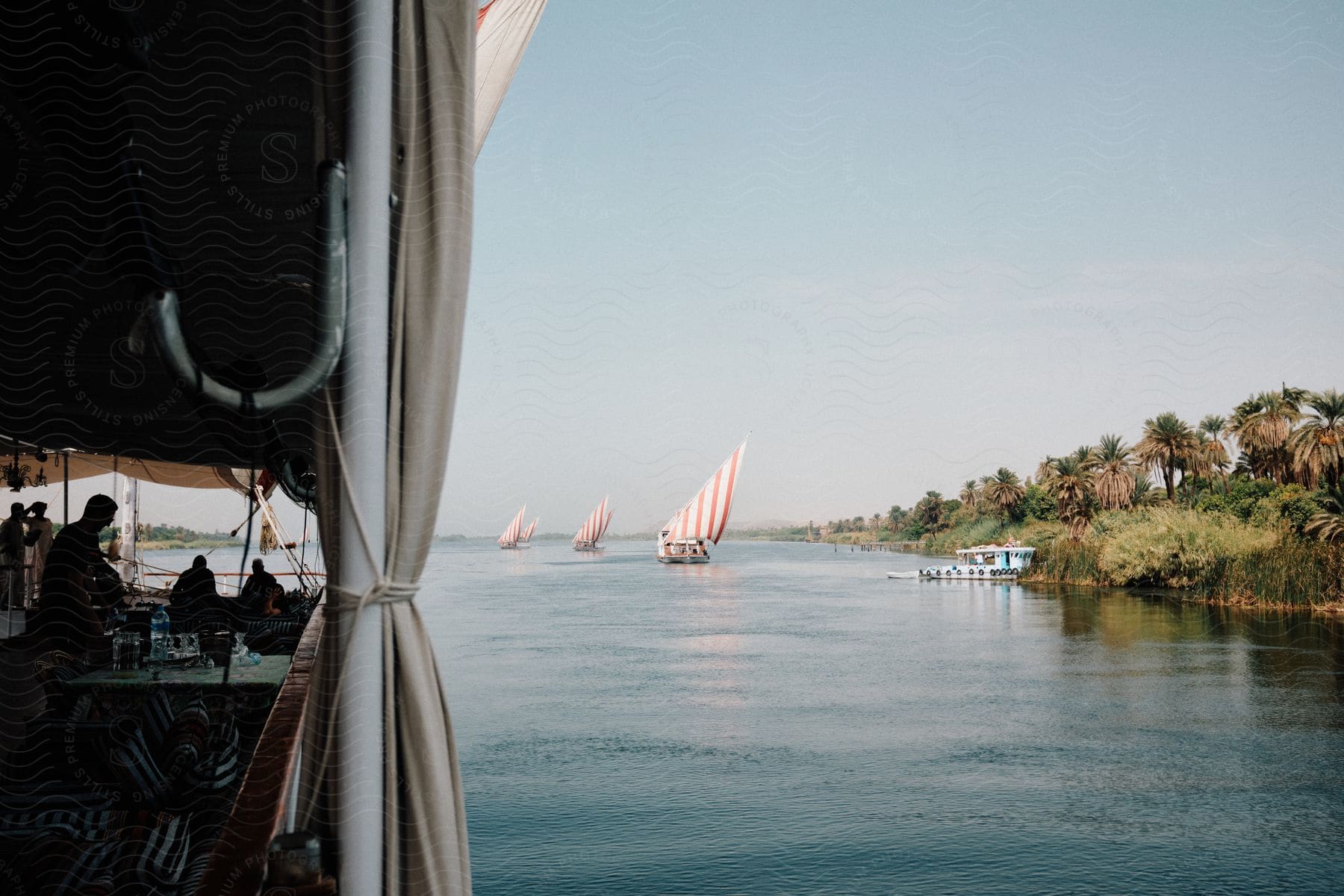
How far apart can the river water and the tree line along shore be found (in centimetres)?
128

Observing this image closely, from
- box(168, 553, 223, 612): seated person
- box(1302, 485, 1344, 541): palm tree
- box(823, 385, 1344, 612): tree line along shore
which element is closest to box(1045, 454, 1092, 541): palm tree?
box(823, 385, 1344, 612): tree line along shore

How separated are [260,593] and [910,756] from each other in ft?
27.5

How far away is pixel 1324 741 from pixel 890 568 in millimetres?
48983

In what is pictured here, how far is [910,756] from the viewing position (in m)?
12.5

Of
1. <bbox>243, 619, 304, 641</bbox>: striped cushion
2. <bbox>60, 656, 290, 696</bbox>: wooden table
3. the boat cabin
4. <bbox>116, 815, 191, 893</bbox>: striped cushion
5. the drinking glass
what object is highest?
the drinking glass

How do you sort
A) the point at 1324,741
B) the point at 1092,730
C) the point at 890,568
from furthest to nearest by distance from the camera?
the point at 890,568
the point at 1092,730
the point at 1324,741

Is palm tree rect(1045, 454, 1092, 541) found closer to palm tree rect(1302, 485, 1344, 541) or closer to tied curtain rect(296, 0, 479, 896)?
palm tree rect(1302, 485, 1344, 541)

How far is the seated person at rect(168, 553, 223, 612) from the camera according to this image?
18.7 feet

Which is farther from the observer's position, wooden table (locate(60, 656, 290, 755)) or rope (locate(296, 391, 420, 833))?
wooden table (locate(60, 656, 290, 755))

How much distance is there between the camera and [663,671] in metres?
20.2

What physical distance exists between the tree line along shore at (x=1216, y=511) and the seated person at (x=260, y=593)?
2294cm

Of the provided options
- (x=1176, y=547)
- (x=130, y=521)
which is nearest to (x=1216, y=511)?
(x=1176, y=547)

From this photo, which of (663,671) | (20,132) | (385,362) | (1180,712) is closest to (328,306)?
(385,362)

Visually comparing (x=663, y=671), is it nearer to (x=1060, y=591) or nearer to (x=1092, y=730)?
(x=1092, y=730)
